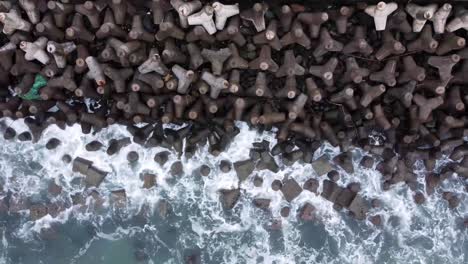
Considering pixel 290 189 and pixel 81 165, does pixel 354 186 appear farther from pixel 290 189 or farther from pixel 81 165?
pixel 81 165

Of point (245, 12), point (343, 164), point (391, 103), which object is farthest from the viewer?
point (343, 164)

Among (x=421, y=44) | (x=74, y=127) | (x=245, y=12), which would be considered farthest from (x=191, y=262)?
(x=421, y=44)

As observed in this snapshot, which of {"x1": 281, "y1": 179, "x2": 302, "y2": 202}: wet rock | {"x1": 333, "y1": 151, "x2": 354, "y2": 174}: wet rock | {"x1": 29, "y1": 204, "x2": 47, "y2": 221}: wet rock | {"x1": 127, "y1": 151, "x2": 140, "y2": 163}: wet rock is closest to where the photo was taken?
{"x1": 333, "y1": 151, "x2": 354, "y2": 174}: wet rock

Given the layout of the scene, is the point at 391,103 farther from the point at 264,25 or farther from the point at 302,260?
the point at 302,260

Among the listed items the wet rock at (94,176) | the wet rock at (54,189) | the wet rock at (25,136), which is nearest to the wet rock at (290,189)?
the wet rock at (94,176)

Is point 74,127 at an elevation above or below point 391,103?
below

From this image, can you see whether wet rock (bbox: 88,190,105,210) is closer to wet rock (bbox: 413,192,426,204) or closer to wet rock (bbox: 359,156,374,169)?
wet rock (bbox: 359,156,374,169)

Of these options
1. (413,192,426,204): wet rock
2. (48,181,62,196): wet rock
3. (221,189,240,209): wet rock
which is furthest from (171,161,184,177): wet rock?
(413,192,426,204): wet rock

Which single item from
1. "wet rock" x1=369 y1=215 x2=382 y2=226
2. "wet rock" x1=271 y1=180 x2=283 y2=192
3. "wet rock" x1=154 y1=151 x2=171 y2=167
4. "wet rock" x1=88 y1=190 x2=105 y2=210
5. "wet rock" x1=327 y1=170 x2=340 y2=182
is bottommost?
"wet rock" x1=369 y1=215 x2=382 y2=226
